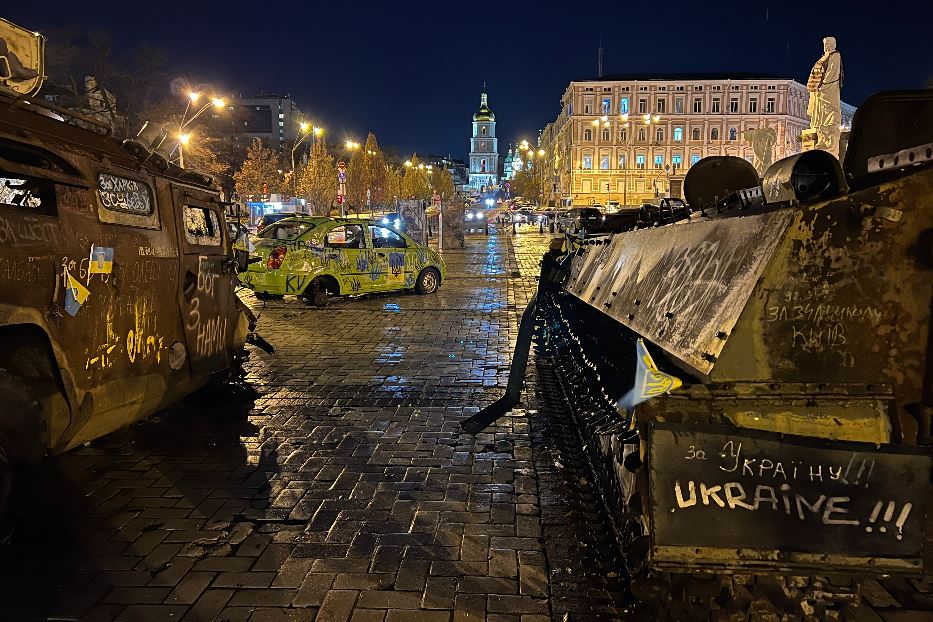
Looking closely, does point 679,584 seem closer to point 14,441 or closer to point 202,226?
point 14,441

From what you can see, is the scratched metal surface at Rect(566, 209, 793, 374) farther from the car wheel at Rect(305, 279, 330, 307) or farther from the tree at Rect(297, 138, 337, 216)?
the tree at Rect(297, 138, 337, 216)

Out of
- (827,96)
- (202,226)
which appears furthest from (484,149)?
(202,226)

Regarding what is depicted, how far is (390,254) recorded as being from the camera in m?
15.2

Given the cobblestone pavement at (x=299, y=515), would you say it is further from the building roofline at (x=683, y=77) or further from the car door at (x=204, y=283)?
the building roofline at (x=683, y=77)

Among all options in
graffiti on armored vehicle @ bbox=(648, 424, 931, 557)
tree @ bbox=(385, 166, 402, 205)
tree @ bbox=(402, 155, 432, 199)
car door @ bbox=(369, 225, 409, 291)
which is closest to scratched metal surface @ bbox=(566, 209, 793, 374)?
graffiti on armored vehicle @ bbox=(648, 424, 931, 557)

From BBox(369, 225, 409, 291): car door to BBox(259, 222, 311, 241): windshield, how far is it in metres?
1.70

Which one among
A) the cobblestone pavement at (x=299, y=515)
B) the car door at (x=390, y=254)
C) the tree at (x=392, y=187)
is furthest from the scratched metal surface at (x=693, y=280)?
the tree at (x=392, y=187)

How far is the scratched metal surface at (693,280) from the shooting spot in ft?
9.01

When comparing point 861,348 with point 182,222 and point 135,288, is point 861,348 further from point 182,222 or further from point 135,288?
point 182,222

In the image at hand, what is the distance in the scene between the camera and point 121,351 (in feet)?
14.9

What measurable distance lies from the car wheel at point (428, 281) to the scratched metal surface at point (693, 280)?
10760 millimetres

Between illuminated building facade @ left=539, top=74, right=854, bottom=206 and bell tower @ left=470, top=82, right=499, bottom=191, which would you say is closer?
illuminated building facade @ left=539, top=74, right=854, bottom=206

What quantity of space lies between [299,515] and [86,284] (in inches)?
78.9

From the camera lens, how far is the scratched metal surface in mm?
2746
